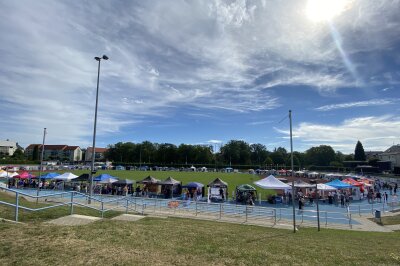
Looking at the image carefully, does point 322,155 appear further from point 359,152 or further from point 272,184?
point 272,184

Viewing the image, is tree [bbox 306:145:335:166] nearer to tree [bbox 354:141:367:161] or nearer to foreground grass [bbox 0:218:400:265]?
tree [bbox 354:141:367:161]

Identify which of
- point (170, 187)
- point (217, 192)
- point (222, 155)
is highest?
point (222, 155)

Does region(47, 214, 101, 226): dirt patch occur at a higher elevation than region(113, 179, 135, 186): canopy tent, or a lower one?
higher

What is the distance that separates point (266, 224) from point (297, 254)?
11.0 m

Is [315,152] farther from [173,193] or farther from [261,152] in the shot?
[173,193]

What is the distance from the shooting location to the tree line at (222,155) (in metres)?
146

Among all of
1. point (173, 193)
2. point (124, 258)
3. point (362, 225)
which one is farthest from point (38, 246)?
point (173, 193)

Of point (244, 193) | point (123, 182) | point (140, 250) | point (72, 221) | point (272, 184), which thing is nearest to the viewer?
point (140, 250)

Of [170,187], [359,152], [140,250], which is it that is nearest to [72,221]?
[140,250]

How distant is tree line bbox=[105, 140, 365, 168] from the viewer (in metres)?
146

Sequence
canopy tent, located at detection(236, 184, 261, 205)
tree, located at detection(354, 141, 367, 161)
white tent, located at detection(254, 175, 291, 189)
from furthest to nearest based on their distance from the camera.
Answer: tree, located at detection(354, 141, 367, 161) < canopy tent, located at detection(236, 184, 261, 205) < white tent, located at detection(254, 175, 291, 189)

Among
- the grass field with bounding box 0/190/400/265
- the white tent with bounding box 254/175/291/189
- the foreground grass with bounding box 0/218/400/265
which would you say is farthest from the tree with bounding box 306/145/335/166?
the grass field with bounding box 0/190/400/265

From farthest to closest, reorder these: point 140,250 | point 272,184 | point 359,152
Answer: point 359,152 → point 272,184 → point 140,250

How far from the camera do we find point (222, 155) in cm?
16662
